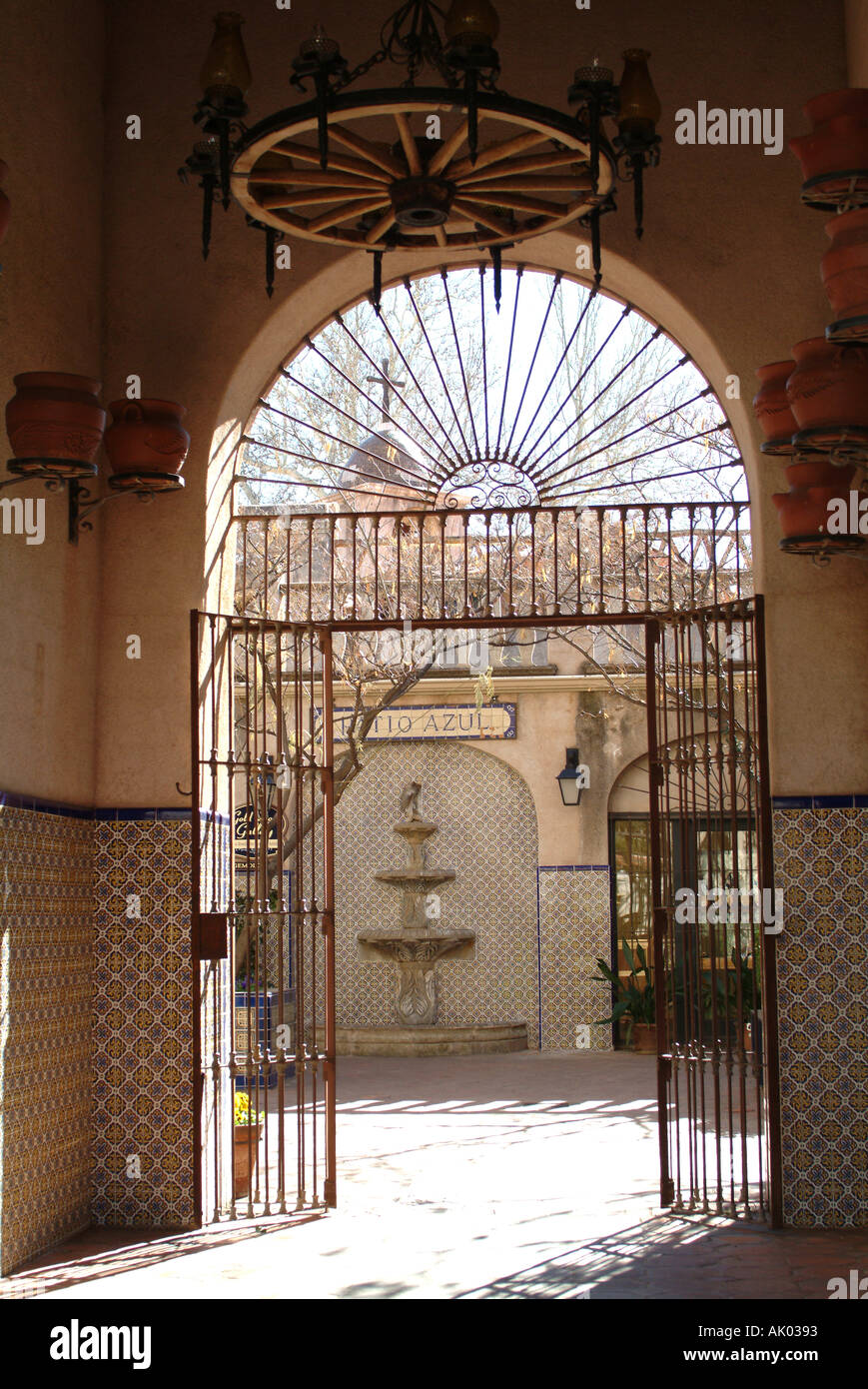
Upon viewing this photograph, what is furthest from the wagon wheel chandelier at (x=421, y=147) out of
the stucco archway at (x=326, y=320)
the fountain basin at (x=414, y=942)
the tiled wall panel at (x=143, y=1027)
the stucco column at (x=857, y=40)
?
the fountain basin at (x=414, y=942)

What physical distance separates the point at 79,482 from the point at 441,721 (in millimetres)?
9025

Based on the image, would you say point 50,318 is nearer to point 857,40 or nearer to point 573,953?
point 857,40

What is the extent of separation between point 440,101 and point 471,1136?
675cm

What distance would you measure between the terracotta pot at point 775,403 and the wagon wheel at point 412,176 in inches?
56.3

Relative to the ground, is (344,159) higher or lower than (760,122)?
lower

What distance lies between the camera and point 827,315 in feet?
21.2

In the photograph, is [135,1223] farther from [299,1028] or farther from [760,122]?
[760,122]

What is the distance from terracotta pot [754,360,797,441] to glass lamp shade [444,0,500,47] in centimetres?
241

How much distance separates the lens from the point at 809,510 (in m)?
5.61

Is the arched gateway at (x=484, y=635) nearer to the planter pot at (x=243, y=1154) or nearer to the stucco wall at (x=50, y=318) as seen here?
the planter pot at (x=243, y=1154)

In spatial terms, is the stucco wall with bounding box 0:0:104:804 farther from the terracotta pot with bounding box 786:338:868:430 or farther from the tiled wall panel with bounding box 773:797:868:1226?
the tiled wall panel with bounding box 773:797:868:1226

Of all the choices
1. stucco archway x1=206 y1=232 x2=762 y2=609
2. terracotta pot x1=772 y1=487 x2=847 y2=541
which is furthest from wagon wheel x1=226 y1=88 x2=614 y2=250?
stucco archway x1=206 y1=232 x2=762 y2=609
